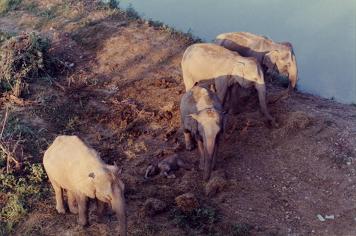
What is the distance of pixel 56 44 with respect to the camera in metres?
14.7

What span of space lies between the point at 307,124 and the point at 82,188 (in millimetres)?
4890

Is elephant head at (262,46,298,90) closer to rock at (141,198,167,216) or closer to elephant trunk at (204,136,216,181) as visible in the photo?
elephant trunk at (204,136,216,181)

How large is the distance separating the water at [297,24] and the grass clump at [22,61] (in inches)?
264

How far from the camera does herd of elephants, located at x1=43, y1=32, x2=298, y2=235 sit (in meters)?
7.35

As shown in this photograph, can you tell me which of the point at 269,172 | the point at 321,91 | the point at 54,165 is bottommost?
the point at 321,91

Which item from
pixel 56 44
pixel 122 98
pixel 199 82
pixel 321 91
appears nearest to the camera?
pixel 199 82

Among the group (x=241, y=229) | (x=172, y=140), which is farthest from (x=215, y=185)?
(x=172, y=140)

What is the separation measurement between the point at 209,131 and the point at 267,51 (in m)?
3.63

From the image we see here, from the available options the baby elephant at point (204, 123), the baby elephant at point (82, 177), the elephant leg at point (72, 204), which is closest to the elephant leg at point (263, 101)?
the baby elephant at point (204, 123)

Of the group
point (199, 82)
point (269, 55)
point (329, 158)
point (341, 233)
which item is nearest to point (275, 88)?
point (269, 55)

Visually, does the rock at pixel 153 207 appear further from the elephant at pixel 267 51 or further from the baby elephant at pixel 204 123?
the elephant at pixel 267 51

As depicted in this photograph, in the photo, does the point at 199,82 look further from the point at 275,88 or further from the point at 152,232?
the point at 152,232

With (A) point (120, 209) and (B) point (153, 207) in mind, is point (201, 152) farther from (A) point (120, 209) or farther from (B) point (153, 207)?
(A) point (120, 209)

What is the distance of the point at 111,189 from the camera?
23.2ft
